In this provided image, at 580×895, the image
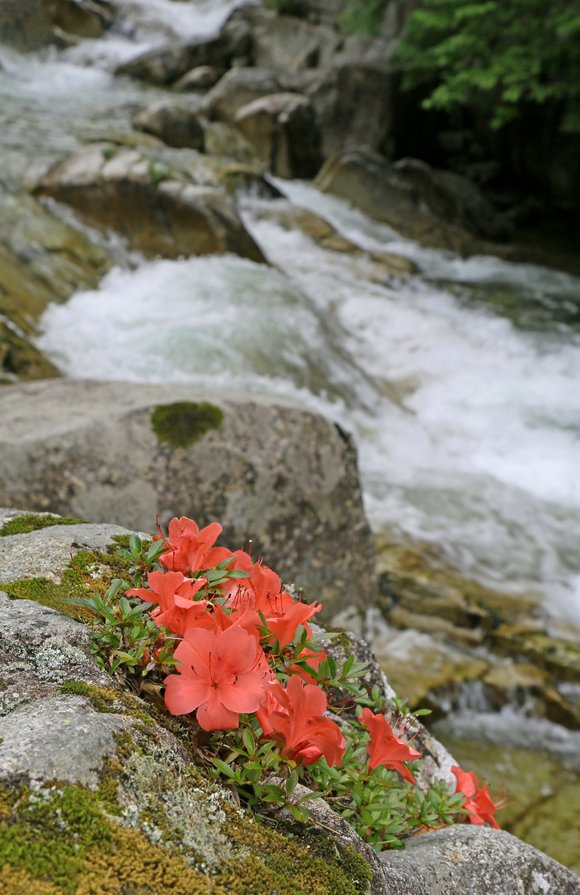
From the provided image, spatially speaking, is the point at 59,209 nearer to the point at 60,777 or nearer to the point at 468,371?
the point at 468,371

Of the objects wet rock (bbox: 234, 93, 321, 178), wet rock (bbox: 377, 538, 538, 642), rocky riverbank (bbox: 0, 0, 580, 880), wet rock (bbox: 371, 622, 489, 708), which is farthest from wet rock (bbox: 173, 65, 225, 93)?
wet rock (bbox: 371, 622, 489, 708)

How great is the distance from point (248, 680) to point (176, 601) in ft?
0.75

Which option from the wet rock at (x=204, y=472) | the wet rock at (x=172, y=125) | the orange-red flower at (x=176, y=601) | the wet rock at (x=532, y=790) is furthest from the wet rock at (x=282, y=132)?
the orange-red flower at (x=176, y=601)

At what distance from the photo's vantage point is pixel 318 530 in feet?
14.0

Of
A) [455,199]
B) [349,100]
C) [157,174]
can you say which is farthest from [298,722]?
[349,100]

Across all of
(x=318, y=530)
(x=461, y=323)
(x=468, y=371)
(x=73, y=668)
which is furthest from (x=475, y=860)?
(x=461, y=323)

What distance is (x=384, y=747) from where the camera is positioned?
5.20 ft

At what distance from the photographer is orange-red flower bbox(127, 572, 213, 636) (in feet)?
4.63

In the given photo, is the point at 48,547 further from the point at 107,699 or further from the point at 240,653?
the point at 240,653

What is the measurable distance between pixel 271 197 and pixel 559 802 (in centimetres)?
1421

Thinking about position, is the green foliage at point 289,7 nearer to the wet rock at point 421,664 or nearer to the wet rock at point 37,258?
the wet rock at point 37,258

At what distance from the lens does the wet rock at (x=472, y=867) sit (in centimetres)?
144

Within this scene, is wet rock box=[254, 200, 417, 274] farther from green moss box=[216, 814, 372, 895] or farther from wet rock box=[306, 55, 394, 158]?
green moss box=[216, 814, 372, 895]

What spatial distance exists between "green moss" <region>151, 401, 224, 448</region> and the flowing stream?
393 mm
